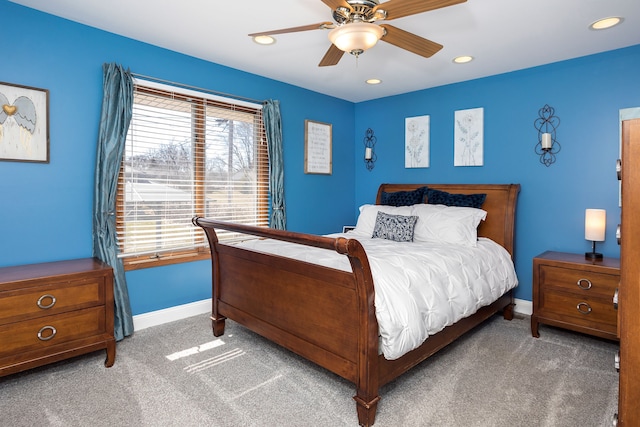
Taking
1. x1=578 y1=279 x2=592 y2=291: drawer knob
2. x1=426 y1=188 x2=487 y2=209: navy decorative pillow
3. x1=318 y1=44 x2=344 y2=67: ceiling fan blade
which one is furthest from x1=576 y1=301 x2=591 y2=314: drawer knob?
x1=318 y1=44 x2=344 y2=67: ceiling fan blade

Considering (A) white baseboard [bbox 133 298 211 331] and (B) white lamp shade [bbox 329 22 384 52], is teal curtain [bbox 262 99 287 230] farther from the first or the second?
(B) white lamp shade [bbox 329 22 384 52]

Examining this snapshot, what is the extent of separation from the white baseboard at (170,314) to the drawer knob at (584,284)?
3.22 metres

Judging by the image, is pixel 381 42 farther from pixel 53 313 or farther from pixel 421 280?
pixel 53 313

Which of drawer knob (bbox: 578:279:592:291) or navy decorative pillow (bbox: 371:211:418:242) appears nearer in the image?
drawer knob (bbox: 578:279:592:291)

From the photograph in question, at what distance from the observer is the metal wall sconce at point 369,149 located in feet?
15.8

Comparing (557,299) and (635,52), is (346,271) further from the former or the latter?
(635,52)

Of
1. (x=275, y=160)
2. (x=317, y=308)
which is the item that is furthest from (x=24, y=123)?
(x=317, y=308)

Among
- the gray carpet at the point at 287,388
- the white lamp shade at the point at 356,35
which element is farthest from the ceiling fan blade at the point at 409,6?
the gray carpet at the point at 287,388

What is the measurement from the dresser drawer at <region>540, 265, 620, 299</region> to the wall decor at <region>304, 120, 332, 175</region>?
8.59 ft

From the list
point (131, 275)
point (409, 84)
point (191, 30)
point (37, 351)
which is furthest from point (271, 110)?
point (37, 351)

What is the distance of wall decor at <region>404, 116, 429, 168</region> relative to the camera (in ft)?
14.1

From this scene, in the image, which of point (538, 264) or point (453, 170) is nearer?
point (538, 264)

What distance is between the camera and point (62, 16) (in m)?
2.61

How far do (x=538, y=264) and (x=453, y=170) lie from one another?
146 centimetres
